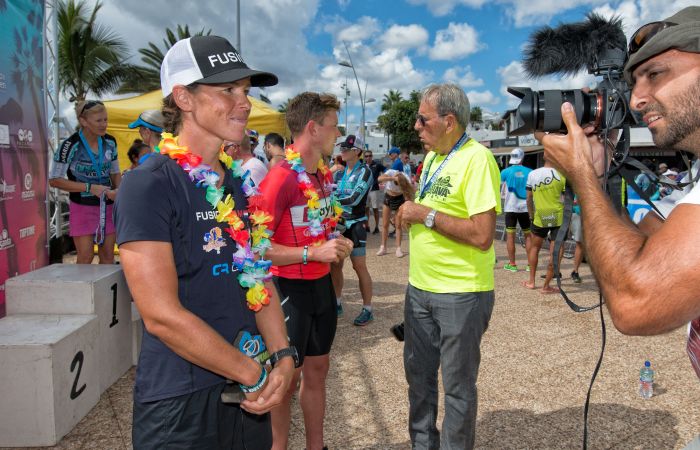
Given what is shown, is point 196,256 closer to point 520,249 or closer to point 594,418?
point 594,418

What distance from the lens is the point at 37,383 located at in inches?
111

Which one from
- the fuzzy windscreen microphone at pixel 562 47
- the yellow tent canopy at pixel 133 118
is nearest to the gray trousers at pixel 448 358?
the yellow tent canopy at pixel 133 118

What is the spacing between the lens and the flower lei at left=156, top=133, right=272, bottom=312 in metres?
1.63

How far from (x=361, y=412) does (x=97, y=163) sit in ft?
12.1

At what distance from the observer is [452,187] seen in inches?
102

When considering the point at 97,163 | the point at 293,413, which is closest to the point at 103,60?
the point at 97,163

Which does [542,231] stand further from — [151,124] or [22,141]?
[22,141]

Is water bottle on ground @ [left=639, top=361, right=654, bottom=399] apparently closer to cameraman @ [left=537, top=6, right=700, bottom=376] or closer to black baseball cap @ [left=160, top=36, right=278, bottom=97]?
cameraman @ [left=537, top=6, right=700, bottom=376]

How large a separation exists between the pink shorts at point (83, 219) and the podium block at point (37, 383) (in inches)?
79.6

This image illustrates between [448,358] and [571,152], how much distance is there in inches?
53.3

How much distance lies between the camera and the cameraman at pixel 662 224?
112 centimetres

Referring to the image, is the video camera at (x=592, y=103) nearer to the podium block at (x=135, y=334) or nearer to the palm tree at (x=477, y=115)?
the podium block at (x=135, y=334)

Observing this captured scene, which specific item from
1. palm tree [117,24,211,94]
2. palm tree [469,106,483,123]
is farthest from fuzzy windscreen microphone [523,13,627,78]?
palm tree [469,106,483,123]

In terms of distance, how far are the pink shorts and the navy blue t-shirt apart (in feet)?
12.8
